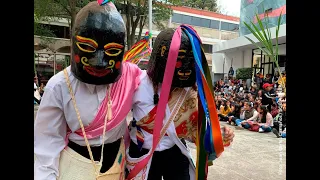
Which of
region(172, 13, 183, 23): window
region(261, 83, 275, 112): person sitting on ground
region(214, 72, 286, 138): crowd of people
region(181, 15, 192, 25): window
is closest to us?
region(214, 72, 286, 138): crowd of people

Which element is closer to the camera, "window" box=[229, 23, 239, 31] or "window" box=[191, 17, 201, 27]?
"window" box=[191, 17, 201, 27]

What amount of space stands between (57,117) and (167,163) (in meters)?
0.79

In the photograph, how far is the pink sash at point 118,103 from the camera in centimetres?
176

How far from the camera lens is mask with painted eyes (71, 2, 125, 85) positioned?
1.70 m

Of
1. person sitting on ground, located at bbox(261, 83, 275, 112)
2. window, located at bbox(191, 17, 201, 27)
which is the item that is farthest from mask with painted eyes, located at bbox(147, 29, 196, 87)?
window, located at bbox(191, 17, 201, 27)

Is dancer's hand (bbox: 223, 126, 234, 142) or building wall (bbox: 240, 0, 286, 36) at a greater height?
building wall (bbox: 240, 0, 286, 36)

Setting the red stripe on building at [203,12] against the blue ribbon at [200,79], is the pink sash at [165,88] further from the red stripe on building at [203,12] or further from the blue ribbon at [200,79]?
the red stripe on building at [203,12]

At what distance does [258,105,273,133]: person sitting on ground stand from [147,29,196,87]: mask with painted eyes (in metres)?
6.65

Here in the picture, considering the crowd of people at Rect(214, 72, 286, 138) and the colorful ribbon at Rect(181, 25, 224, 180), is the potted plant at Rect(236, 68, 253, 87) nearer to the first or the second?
the crowd of people at Rect(214, 72, 286, 138)

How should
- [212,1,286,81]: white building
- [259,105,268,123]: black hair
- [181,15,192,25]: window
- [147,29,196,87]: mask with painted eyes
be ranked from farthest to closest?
[181,15,192,25]: window, [212,1,286,81]: white building, [259,105,268,123]: black hair, [147,29,196,87]: mask with painted eyes

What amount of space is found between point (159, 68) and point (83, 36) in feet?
1.79
